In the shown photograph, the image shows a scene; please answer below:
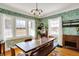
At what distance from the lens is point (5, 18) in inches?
65.4

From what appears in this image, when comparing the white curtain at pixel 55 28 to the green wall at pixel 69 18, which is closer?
the green wall at pixel 69 18

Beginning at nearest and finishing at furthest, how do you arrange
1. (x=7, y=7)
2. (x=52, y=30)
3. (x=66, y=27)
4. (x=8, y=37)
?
(x=8, y=37) → (x=7, y=7) → (x=52, y=30) → (x=66, y=27)

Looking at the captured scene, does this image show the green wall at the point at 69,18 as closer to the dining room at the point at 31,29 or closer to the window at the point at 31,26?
the dining room at the point at 31,29

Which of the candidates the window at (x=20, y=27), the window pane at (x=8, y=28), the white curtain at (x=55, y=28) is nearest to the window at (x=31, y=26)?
the window at (x=20, y=27)

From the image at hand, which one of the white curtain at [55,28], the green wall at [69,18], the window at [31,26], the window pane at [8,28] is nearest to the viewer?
the window pane at [8,28]

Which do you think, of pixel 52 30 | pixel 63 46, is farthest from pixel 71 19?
pixel 63 46

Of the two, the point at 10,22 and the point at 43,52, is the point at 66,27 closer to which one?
the point at 43,52

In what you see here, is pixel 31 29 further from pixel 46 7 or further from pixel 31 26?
pixel 46 7

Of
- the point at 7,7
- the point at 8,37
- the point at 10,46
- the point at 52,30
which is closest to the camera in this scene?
the point at 8,37

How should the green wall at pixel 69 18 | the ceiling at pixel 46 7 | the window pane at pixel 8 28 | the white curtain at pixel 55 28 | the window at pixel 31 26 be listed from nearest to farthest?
1. the window pane at pixel 8 28
2. the window at pixel 31 26
3. the ceiling at pixel 46 7
4. the green wall at pixel 69 18
5. the white curtain at pixel 55 28

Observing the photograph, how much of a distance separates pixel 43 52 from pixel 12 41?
71cm

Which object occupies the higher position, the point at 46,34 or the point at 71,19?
the point at 71,19

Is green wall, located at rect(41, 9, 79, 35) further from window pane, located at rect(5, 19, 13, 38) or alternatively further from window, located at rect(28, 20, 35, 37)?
window pane, located at rect(5, 19, 13, 38)

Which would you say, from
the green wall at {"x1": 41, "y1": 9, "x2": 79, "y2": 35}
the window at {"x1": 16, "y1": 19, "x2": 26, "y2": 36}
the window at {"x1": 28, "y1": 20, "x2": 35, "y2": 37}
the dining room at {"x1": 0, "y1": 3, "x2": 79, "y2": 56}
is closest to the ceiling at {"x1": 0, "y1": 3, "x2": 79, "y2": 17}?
the dining room at {"x1": 0, "y1": 3, "x2": 79, "y2": 56}
